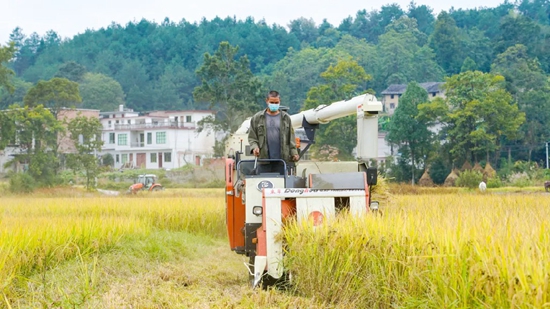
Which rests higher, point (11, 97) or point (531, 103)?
point (11, 97)

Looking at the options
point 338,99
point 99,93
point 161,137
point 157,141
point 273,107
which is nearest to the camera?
point 273,107

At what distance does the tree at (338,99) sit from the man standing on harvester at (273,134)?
1660 inches

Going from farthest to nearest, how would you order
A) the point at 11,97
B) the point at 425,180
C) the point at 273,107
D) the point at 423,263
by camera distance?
the point at 11,97 < the point at 425,180 < the point at 273,107 < the point at 423,263

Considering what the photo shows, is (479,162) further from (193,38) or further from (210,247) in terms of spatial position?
(193,38)

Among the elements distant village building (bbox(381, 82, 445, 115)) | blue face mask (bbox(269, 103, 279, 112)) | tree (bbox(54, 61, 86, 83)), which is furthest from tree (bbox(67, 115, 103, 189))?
tree (bbox(54, 61, 86, 83))

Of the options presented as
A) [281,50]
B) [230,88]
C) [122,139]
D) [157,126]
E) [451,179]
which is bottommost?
[451,179]

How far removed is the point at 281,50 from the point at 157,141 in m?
78.5

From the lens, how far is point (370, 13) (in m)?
197

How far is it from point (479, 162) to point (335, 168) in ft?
171

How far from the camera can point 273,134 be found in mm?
12023

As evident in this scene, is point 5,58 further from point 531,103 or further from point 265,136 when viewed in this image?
point 531,103

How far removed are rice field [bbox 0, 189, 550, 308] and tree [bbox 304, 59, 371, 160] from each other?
4149 centimetres

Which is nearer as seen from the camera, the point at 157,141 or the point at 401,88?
the point at 157,141

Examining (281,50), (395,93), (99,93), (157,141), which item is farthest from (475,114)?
(281,50)
